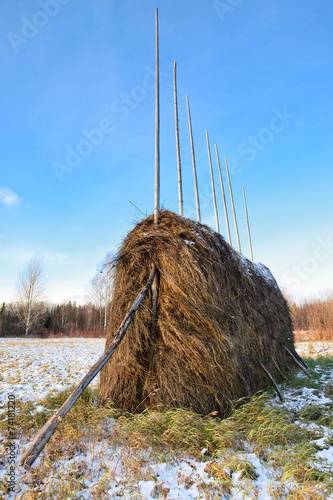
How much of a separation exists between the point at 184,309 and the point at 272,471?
208 centimetres

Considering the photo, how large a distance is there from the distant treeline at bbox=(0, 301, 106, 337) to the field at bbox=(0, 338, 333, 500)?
1176 inches

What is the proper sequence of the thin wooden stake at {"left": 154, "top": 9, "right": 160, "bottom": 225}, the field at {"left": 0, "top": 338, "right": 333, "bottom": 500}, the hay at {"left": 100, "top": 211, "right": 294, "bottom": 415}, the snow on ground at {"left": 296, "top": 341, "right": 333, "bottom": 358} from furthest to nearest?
the snow on ground at {"left": 296, "top": 341, "right": 333, "bottom": 358} → the thin wooden stake at {"left": 154, "top": 9, "right": 160, "bottom": 225} → the hay at {"left": 100, "top": 211, "right": 294, "bottom": 415} → the field at {"left": 0, "top": 338, "right": 333, "bottom": 500}

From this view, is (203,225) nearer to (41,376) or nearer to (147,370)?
(147,370)

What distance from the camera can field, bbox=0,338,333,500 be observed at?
2.23 meters

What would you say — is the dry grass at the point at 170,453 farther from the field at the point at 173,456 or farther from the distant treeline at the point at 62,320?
the distant treeline at the point at 62,320

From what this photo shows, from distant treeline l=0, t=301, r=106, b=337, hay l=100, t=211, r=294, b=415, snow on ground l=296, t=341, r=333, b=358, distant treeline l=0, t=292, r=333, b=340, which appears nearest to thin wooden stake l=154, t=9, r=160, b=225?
hay l=100, t=211, r=294, b=415

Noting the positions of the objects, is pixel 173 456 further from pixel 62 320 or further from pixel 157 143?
pixel 62 320

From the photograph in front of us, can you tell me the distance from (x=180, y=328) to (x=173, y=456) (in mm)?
1578

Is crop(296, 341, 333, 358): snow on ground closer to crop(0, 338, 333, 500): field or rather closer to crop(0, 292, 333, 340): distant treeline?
crop(0, 292, 333, 340): distant treeline

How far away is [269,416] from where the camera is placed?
11.9 feet

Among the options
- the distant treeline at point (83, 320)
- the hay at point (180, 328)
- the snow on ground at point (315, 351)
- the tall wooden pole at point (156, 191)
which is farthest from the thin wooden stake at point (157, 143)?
the distant treeline at point (83, 320)

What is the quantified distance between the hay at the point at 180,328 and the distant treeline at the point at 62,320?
2904 cm

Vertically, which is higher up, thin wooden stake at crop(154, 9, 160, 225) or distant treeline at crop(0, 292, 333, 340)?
thin wooden stake at crop(154, 9, 160, 225)

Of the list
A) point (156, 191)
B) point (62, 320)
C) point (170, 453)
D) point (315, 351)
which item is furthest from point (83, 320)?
point (170, 453)
